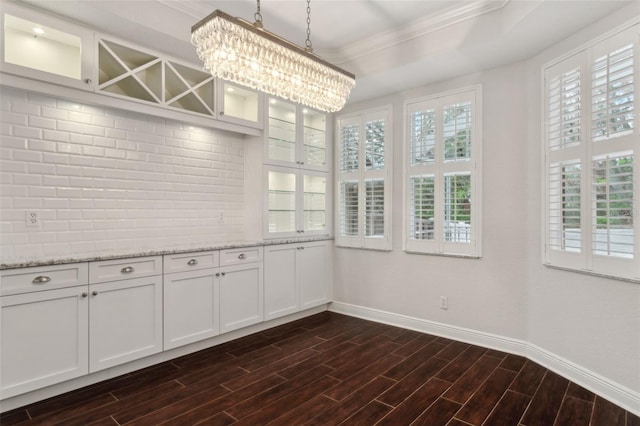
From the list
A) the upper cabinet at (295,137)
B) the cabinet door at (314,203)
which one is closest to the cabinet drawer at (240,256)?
the cabinet door at (314,203)

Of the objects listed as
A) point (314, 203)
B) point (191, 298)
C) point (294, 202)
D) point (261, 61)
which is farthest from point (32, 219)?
point (314, 203)

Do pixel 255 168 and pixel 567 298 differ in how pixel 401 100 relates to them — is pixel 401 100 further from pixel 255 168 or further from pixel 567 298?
pixel 567 298

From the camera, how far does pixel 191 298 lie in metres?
3.04

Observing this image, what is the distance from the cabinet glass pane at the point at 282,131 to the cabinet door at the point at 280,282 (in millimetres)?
1020

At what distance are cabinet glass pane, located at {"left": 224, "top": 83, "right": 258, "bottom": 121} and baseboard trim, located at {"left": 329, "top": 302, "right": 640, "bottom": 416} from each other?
250 cm

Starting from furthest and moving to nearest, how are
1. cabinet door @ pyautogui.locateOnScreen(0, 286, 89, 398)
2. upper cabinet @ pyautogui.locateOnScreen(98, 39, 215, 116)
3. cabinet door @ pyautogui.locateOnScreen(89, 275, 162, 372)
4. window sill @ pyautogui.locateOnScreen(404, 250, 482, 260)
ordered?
1. window sill @ pyautogui.locateOnScreen(404, 250, 482, 260)
2. upper cabinet @ pyautogui.locateOnScreen(98, 39, 215, 116)
3. cabinet door @ pyautogui.locateOnScreen(89, 275, 162, 372)
4. cabinet door @ pyautogui.locateOnScreen(0, 286, 89, 398)

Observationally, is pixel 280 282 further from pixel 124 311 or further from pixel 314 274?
pixel 124 311

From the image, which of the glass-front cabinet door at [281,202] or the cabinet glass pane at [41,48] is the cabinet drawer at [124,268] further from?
the cabinet glass pane at [41,48]

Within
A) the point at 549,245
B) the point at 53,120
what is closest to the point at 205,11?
the point at 53,120

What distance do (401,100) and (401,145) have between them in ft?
1.64

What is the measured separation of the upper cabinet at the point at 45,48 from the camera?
7.59 feet

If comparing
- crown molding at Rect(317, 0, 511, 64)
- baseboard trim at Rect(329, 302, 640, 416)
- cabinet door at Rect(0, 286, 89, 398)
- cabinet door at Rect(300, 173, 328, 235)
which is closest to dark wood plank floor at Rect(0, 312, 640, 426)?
baseboard trim at Rect(329, 302, 640, 416)

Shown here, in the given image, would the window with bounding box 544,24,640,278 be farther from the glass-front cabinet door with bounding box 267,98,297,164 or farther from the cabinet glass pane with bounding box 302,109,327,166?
the glass-front cabinet door with bounding box 267,98,297,164

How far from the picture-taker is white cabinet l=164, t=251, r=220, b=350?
114 inches
